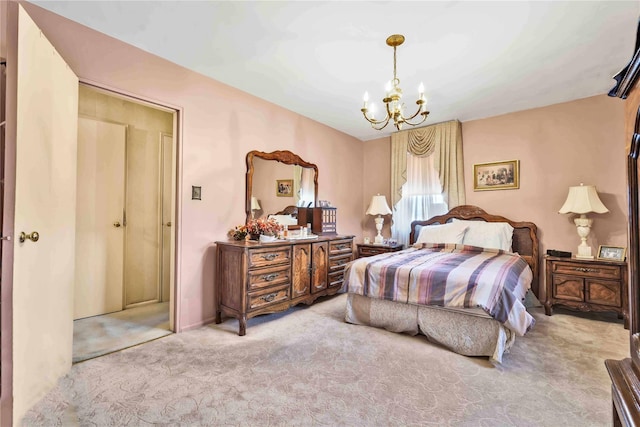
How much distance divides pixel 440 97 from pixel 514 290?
2.41 meters

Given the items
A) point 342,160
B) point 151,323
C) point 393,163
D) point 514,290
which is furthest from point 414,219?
point 151,323

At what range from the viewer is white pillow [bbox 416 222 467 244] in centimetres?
409

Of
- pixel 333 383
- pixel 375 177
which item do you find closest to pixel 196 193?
pixel 333 383

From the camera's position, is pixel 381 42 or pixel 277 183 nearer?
pixel 381 42

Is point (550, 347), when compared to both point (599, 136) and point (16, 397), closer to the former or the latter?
point (599, 136)

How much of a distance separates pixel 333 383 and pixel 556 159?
404cm

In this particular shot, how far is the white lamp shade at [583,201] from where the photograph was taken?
3387mm

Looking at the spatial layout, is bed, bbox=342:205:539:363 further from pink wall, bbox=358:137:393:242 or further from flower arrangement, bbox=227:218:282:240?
pink wall, bbox=358:137:393:242

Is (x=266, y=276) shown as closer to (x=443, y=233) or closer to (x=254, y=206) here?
(x=254, y=206)

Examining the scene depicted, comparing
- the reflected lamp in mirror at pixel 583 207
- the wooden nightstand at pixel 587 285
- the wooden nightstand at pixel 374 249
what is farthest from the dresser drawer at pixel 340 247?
the reflected lamp in mirror at pixel 583 207

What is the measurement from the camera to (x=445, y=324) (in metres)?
2.54

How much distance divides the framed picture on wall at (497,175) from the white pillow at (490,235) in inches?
22.9

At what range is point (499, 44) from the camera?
2.55m

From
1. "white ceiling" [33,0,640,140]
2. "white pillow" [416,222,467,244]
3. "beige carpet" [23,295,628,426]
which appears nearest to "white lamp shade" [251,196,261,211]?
"white ceiling" [33,0,640,140]
